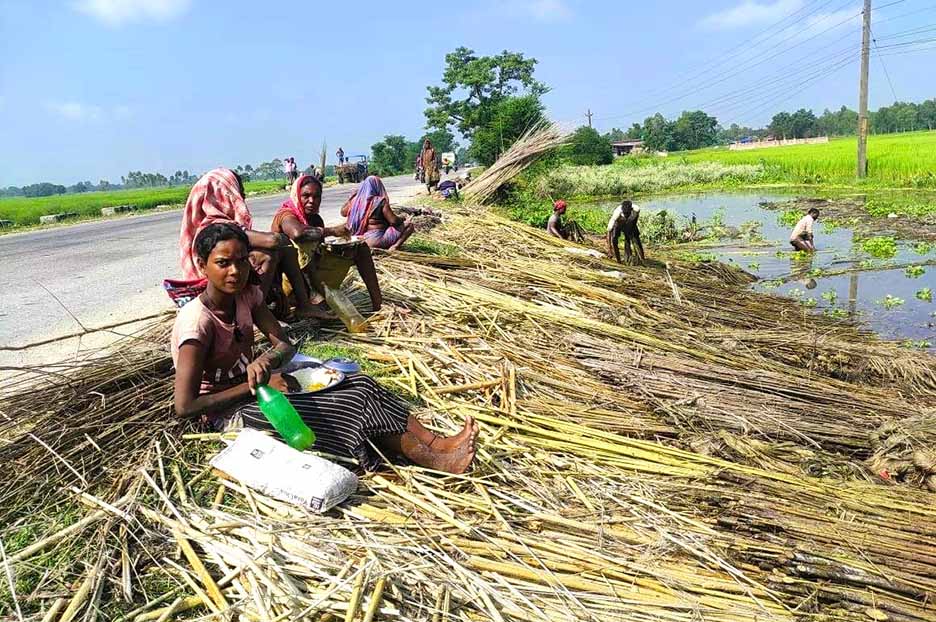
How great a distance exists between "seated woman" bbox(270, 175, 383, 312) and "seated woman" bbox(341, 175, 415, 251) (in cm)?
158

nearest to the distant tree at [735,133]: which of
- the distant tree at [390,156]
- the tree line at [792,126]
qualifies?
the tree line at [792,126]

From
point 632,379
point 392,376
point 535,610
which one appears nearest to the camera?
point 535,610

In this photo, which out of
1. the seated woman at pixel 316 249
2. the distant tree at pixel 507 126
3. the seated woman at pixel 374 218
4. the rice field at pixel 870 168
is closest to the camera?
the seated woman at pixel 316 249

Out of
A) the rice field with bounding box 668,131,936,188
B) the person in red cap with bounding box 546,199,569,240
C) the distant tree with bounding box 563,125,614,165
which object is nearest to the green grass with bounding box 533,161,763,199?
the rice field with bounding box 668,131,936,188

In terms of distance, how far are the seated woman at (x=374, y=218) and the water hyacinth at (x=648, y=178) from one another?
18.5 meters

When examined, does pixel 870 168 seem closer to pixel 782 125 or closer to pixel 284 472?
pixel 284 472

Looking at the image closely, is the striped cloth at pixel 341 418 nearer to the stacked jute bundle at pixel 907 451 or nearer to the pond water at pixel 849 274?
the stacked jute bundle at pixel 907 451

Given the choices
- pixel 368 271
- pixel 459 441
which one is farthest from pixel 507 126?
pixel 459 441

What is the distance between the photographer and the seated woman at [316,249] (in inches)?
182

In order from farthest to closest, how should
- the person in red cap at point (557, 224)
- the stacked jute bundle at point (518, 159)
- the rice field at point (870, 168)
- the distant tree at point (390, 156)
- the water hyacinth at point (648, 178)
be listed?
the distant tree at point (390, 156)
the water hyacinth at point (648, 178)
the rice field at point (870, 168)
the stacked jute bundle at point (518, 159)
the person in red cap at point (557, 224)

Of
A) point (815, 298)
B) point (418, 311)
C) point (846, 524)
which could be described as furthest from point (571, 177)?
point (846, 524)

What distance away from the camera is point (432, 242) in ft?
26.9

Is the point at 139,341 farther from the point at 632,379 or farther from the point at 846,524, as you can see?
the point at 846,524

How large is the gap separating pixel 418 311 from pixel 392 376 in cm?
120
